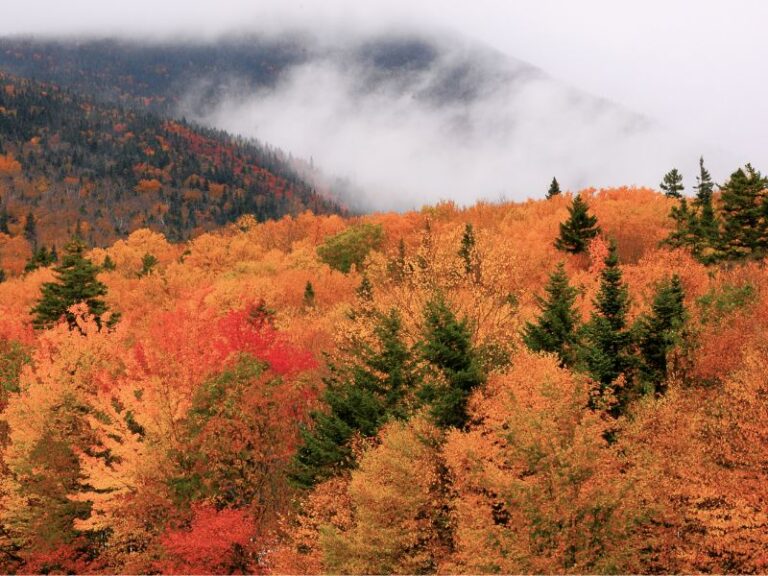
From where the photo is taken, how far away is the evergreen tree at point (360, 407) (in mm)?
28500

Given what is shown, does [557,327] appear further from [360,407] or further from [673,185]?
[673,185]

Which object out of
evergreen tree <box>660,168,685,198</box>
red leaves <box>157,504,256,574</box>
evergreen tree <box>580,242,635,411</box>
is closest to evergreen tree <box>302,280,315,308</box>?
red leaves <box>157,504,256,574</box>

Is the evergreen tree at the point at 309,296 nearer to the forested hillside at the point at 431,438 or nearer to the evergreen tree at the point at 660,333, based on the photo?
the forested hillside at the point at 431,438

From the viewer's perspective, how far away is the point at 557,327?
32969mm

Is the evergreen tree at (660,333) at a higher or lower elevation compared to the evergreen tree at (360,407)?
higher

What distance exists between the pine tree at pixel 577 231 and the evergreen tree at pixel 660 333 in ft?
98.7

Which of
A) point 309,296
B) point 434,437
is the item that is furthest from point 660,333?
point 309,296

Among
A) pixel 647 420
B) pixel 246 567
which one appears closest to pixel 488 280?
pixel 647 420

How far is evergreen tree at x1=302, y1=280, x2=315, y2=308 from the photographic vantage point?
70875 mm

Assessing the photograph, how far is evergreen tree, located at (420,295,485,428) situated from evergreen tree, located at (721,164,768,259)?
3095 centimetres

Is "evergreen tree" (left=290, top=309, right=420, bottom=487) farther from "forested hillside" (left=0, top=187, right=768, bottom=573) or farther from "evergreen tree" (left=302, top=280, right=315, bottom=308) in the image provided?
"evergreen tree" (left=302, top=280, right=315, bottom=308)

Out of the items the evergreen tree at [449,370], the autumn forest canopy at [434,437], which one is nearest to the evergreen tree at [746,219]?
the autumn forest canopy at [434,437]

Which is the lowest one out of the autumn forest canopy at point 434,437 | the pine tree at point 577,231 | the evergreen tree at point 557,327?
the autumn forest canopy at point 434,437

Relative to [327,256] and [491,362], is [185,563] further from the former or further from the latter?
[327,256]
